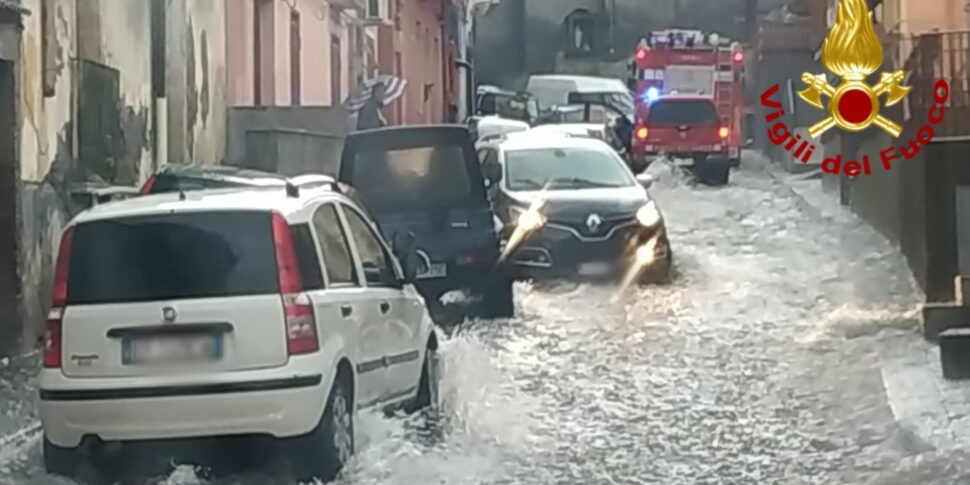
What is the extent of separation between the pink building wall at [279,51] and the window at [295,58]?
189 millimetres

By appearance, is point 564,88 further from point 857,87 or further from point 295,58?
point 857,87

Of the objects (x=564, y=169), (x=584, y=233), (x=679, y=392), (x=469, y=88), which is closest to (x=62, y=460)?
(x=679, y=392)

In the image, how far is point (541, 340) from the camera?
570 inches

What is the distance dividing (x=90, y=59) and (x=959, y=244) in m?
7.59

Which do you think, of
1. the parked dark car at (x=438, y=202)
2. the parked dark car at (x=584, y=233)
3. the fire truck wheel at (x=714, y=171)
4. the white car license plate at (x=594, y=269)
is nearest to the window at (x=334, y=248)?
the parked dark car at (x=438, y=202)

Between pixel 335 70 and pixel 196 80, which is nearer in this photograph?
pixel 196 80

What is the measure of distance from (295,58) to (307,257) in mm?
18113

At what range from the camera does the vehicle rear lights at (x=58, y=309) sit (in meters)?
8.51

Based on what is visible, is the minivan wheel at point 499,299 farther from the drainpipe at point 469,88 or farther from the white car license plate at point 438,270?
the drainpipe at point 469,88

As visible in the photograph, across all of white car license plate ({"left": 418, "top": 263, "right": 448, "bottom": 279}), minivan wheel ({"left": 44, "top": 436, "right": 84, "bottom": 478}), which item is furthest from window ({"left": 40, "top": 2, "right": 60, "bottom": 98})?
minivan wheel ({"left": 44, "top": 436, "right": 84, "bottom": 478})

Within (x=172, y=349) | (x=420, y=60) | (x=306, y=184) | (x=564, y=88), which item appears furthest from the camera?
(x=564, y=88)

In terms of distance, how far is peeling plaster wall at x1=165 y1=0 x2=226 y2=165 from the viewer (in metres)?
19.1

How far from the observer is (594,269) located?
18.0m

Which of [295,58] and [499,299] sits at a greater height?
[295,58]
